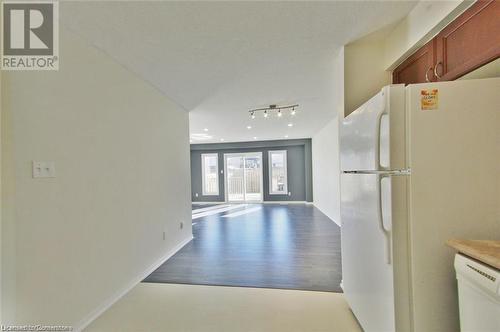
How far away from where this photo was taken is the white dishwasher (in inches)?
33.0

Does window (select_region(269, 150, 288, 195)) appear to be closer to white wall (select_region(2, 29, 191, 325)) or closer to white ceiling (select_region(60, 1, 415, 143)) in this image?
white ceiling (select_region(60, 1, 415, 143))

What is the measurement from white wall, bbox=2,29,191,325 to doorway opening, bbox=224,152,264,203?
214 inches

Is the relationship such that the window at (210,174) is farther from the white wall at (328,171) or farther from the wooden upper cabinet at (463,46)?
the wooden upper cabinet at (463,46)

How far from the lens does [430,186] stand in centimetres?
112

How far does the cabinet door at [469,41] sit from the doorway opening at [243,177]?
6.62 m

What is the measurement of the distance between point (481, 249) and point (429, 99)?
0.77m

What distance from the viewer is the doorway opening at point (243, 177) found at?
8078 millimetres

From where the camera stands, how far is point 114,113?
2.14 metres

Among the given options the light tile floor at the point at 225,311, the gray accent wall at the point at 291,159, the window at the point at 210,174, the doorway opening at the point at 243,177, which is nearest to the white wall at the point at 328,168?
the gray accent wall at the point at 291,159

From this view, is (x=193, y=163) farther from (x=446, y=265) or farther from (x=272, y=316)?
(x=446, y=265)

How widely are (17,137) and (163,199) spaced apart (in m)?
1.82

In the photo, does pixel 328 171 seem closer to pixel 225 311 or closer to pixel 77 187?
pixel 225 311

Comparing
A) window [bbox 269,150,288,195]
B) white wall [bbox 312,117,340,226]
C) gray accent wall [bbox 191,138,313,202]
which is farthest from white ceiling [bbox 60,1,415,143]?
window [bbox 269,150,288,195]

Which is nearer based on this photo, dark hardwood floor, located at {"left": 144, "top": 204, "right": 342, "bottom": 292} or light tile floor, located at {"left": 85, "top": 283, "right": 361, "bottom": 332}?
light tile floor, located at {"left": 85, "top": 283, "right": 361, "bottom": 332}
